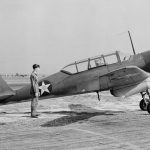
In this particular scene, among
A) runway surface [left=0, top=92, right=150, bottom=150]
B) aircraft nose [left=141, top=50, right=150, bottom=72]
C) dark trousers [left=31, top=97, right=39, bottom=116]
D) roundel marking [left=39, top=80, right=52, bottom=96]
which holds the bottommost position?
runway surface [left=0, top=92, right=150, bottom=150]

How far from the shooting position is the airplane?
10864 millimetres

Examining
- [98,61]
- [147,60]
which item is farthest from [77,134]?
[147,60]

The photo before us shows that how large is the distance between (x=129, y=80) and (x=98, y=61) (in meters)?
1.59

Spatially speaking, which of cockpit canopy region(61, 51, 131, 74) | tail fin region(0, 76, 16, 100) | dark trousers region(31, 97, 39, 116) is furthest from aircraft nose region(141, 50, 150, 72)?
tail fin region(0, 76, 16, 100)

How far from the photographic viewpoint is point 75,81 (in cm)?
1176

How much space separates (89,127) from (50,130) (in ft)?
3.69

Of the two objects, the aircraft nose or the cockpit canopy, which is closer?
the cockpit canopy

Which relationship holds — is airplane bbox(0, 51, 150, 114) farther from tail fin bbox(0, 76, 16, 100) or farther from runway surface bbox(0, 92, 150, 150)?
runway surface bbox(0, 92, 150, 150)

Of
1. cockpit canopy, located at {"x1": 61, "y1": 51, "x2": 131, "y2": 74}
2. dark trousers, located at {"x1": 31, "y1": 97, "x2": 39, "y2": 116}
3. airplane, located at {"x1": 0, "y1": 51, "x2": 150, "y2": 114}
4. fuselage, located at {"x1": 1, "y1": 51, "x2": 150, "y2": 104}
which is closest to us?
airplane, located at {"x1": 0, "y1": 51, "x2": 150, "y2": 114}

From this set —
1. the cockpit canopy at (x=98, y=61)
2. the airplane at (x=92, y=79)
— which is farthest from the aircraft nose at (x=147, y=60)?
the cockpit canopy at (x=98, y=61)

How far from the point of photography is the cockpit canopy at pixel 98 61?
38.3 feet

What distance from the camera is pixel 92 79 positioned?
455 inches

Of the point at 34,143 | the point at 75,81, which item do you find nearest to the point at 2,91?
the point at 75,81

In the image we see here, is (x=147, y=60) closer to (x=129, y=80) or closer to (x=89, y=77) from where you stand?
(x=129, y=80)
